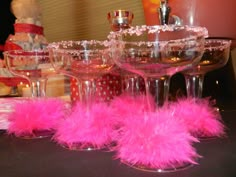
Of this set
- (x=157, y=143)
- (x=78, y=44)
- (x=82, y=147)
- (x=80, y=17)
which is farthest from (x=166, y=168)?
(x=80, y=17)

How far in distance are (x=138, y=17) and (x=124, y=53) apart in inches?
28.4

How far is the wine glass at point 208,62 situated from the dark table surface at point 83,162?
13cm

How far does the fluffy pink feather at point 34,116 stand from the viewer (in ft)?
1.66

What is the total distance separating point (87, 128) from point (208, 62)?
0.83 ft

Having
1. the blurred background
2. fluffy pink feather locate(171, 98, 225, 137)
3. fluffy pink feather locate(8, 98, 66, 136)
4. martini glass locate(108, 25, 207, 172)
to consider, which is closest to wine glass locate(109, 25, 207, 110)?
martini glass locate(108, 25, 207, 172)

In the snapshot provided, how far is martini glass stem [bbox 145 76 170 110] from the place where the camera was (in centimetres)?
39

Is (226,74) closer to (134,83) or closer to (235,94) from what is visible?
(235,94)

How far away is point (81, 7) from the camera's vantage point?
4.60 ft

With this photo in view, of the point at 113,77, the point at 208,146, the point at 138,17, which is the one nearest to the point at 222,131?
the point at 208,146

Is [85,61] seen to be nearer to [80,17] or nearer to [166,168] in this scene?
[166,168]

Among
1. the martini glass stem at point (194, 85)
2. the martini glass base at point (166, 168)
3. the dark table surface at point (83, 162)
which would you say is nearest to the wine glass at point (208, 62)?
the martini glass stem at point (194, 85)

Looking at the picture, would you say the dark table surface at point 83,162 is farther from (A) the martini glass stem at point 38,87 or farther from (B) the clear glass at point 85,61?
(A) the martini glass stem at point 38,87

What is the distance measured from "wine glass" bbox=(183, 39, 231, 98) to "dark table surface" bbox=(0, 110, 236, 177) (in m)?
0.13

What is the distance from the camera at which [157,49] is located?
354 mm
